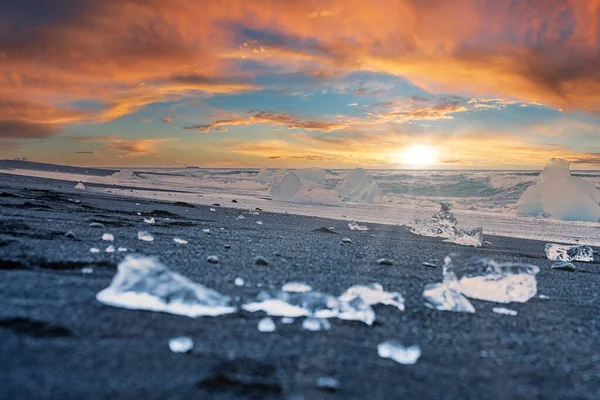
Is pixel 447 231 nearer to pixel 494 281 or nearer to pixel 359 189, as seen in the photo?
pixel 494 281

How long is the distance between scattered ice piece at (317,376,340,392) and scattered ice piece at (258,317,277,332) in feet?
1.75

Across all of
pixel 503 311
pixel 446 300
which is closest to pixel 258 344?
pixel 446 300

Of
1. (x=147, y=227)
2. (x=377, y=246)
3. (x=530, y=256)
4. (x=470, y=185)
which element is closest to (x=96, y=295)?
(x=147, y=227)

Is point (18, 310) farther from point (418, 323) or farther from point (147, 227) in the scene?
point (147, 227)

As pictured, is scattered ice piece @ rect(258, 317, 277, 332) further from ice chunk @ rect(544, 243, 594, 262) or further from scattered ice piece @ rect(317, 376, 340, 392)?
ice chunk @ rect(544, 243, 594, 262)

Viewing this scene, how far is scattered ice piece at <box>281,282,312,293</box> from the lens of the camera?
10.1ft

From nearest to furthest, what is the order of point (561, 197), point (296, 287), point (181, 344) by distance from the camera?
point (181, 344) < point (296, 287) < point (561, 197)

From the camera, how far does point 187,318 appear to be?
2291mm

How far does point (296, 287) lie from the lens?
3.13m

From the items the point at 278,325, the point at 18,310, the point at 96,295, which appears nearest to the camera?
the point at 18,310

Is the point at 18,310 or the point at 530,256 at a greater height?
the point at 18,310

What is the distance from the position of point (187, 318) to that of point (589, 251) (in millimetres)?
5754

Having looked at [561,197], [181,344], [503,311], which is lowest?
[503,311]

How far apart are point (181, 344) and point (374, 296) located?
1.34 m
